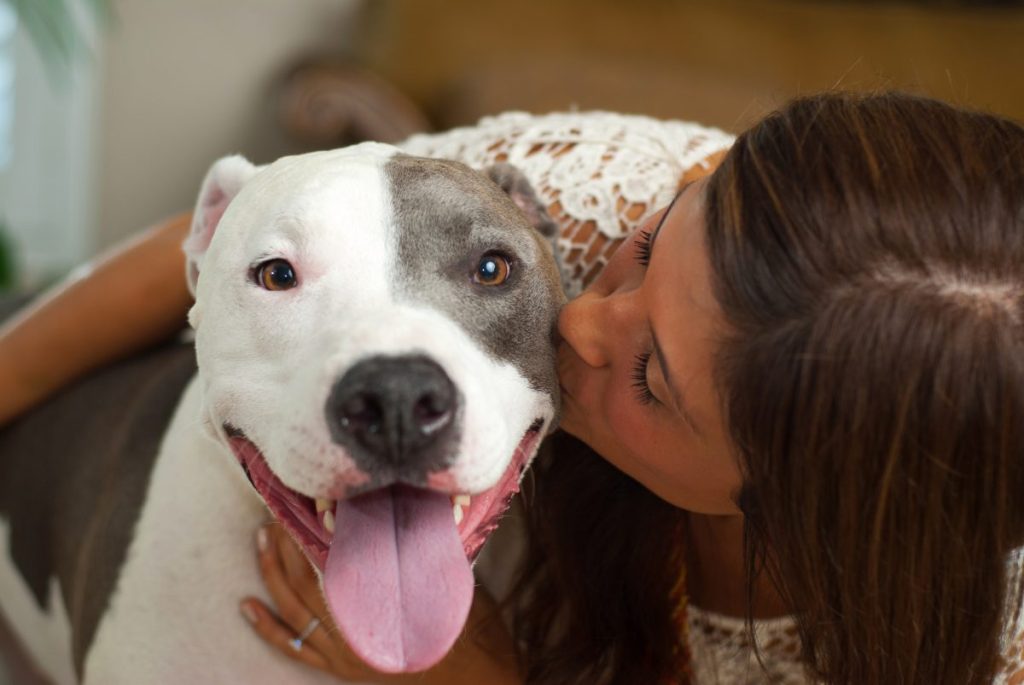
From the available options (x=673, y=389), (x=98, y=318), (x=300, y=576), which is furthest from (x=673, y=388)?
(x=98, y=318)

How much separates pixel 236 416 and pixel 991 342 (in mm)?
937

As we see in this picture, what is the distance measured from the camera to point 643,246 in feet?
5.75

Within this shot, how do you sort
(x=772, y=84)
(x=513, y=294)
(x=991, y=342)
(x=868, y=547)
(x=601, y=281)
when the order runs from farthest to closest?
(x=772, y=84)
(x=601, y=281)
(x=513, y=294)
(x=868, y=547)
(x=991, y=342)

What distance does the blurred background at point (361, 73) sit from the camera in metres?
3.82

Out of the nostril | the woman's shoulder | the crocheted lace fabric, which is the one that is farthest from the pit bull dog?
the crocheted lace fabric

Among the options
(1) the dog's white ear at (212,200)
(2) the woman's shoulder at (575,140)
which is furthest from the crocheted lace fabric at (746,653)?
(1) the dog's white ear at (212,200)

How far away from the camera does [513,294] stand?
5.32 ft

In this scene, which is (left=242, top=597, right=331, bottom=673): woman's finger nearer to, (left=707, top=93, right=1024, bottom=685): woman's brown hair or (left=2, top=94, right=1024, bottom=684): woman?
(left=2, top=94, right=1024, bottom=684): woman

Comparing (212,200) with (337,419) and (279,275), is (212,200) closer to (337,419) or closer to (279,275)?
(279,275)

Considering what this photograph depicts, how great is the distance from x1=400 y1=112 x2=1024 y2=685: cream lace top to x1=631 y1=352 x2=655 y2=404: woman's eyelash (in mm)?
405

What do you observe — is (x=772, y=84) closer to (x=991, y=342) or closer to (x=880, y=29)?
→ (x=880, y=29)

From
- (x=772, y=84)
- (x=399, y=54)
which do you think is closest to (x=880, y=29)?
(x=772, y=84)

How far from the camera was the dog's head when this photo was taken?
4.37ft

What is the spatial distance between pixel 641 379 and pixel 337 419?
482 mm
